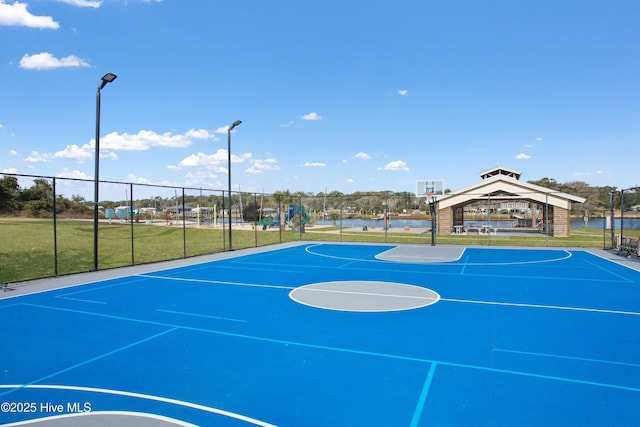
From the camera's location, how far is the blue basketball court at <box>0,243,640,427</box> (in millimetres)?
3541

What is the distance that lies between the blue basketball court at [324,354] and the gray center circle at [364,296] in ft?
0.15

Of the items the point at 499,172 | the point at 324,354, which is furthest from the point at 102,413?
the point at 499,172

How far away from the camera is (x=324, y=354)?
4918 millimetres

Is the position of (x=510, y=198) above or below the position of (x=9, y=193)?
above

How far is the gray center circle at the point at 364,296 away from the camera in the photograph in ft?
24.3

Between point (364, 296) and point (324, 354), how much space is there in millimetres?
3444

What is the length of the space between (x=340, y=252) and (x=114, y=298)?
33.1 ft

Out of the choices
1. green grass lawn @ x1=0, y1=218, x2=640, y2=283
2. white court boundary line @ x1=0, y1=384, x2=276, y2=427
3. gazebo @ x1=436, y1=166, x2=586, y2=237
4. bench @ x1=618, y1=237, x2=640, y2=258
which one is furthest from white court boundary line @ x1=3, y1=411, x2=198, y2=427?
gazebo @ x1=436, y1=166, x2=586, y2=237

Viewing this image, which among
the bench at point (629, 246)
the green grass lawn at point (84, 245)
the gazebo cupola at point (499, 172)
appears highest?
the gazebo cupola at point (499, 172)

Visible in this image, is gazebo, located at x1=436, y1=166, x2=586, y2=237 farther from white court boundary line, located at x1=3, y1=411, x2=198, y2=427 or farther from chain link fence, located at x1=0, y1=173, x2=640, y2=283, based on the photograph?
white court boundary line, located at x1=3, y1=411, x2=198, y2=427

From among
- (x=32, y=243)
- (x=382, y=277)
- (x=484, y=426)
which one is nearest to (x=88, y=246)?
(x=32, y=243)

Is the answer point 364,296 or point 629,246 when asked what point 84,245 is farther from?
point 629,246

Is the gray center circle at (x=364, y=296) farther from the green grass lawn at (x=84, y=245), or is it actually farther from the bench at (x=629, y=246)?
the bench at (x=629, y=246)

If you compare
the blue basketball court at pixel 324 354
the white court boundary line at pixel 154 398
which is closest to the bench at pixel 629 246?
the blue basketball court at pixel 324 354
